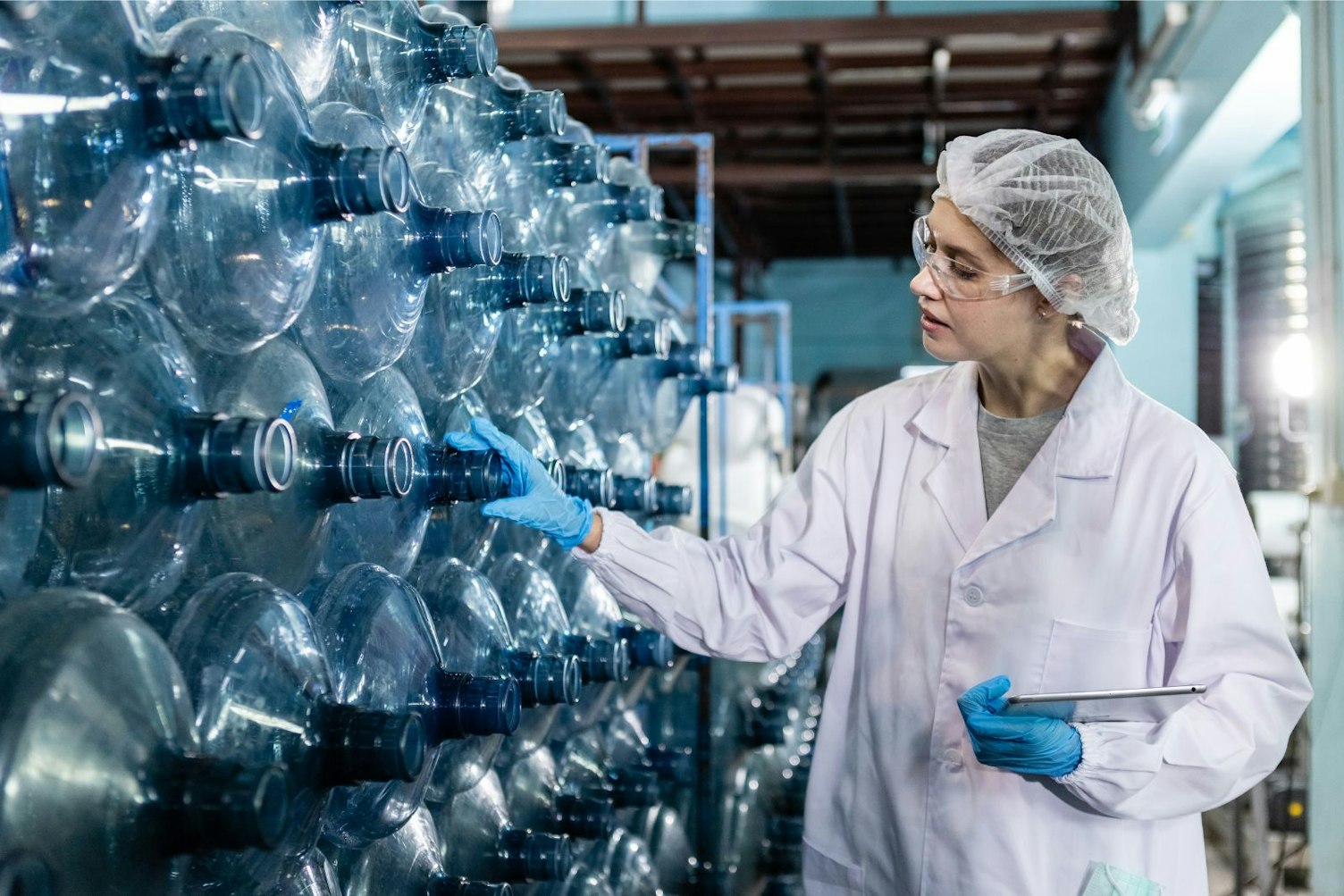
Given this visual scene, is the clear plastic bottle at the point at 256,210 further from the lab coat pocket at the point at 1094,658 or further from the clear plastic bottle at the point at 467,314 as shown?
the lab coat pocket at the point at 1094,658

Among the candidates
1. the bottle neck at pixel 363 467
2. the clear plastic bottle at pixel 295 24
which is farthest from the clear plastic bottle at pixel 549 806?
the clear plastic bottle at pixel 295 24

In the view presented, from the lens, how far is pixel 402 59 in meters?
1.08

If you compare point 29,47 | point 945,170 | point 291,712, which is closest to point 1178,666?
point 945,170

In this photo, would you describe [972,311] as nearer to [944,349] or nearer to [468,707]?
[944,349]

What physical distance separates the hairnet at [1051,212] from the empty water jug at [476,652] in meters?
0.72

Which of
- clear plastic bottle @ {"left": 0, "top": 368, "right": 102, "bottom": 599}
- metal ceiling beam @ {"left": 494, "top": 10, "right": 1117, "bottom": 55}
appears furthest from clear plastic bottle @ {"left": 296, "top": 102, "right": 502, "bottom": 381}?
metal ceiling beam @ {"left": 494, "top": 10, "right": 1117, "bottom": 55}

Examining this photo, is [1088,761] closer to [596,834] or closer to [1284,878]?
[596,834]

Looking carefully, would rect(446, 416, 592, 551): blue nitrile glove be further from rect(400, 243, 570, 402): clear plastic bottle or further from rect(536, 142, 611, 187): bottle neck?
rect(536, 142, 611, 187): bottle neck

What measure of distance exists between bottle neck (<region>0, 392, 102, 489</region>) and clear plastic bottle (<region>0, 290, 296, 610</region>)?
0.09 metres

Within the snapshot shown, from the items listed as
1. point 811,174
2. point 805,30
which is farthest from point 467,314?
point 811,174

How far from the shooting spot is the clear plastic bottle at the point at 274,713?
76 centimetres

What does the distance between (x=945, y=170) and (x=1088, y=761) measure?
718 mm

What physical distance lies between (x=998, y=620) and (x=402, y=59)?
89 cm

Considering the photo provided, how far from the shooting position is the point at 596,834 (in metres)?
1.40
